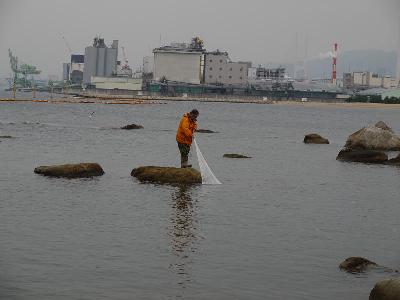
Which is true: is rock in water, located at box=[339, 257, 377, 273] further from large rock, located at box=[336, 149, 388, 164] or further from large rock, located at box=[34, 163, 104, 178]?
large rock, located at box=[336, 149, 388, 164]

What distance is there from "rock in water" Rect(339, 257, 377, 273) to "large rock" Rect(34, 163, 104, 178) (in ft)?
45.2

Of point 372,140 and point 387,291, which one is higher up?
point 372,140

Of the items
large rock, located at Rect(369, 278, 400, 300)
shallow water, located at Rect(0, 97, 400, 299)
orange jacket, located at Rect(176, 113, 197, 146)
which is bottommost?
shallow water, located at Rect(0, 97, 400, 299)

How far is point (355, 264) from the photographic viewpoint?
14.4 metres

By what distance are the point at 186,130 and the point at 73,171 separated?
407cm

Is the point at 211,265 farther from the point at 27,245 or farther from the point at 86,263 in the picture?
the point at 27,245

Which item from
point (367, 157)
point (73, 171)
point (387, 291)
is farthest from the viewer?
point (367, 157)

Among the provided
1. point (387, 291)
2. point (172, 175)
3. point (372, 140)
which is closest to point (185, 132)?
point (172, 175)

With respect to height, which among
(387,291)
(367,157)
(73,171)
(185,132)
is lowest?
(387,291)

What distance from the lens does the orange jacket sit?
2552 centimetres

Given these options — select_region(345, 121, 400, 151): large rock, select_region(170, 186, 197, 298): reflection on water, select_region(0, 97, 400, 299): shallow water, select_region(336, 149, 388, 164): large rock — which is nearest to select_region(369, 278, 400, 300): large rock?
select_region(0, 97, 400, 299): shallow water

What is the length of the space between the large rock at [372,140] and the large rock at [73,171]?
781 inches

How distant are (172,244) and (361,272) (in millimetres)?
3947

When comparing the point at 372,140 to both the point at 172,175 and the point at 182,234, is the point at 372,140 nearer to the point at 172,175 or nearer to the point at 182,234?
the point at 172,175
